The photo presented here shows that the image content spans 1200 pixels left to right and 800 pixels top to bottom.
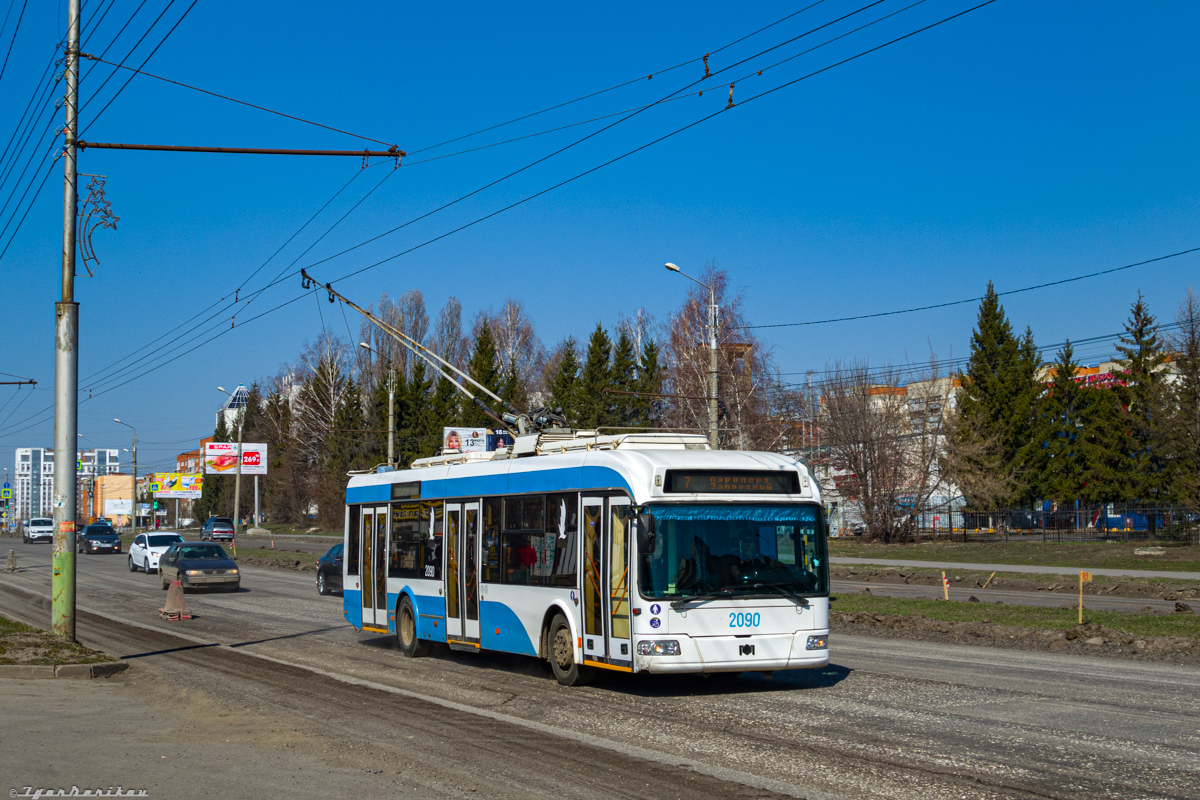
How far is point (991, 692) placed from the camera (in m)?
11.9

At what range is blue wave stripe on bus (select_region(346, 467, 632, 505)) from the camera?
12586 millimetres

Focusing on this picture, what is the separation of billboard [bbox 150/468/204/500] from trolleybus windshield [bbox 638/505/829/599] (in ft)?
352

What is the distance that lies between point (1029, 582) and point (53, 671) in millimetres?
26332

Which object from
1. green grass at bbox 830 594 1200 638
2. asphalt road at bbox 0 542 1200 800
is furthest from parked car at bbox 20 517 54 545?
green grass at bbox 830 594 1200 638

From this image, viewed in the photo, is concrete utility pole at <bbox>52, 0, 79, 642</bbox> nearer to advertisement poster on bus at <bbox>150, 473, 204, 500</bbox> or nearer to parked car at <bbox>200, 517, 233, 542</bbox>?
parked car at <bbox>200, 517, 233, 542</bbox>

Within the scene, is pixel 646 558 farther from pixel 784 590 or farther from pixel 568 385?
pixel 568 385

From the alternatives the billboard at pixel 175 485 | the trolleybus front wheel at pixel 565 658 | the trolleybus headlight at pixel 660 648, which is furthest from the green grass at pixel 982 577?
the billboard at pixel 175 485

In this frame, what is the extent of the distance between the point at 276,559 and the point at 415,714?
1590 inches

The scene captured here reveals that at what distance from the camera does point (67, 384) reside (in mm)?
16406

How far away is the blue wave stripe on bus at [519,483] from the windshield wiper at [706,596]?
1.29m

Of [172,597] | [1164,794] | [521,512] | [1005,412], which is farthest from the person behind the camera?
[1005,412]

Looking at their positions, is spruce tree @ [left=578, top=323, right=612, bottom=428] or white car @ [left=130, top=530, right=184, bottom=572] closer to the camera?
white car @ [left=130, top=530, right=184, bottom=572]

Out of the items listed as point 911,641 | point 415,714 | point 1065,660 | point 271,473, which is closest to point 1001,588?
point 911,641

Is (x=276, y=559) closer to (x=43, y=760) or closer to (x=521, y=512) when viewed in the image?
(x=521, y=512)
